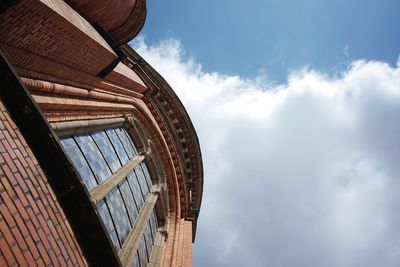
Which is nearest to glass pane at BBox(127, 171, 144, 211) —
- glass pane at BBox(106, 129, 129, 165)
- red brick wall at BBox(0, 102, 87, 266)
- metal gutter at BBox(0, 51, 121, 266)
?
glass pane at BBox(106, 129, 129, 165)

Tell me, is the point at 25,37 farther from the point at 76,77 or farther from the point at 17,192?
the point at 17,192

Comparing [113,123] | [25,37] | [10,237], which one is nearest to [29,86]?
[25,37]

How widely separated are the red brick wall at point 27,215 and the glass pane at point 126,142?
5.52 meters

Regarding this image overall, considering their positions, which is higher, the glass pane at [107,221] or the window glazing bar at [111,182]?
the window glazing bar at [111,182]

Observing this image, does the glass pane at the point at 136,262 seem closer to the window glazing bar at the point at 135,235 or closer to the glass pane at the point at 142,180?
the window glazing bar at the point at 135,235

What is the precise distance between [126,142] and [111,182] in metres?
2.57

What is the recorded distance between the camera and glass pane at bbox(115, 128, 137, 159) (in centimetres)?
838

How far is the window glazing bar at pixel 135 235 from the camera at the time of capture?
616cm

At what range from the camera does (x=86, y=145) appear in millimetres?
6035

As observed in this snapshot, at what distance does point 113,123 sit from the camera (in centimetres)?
791

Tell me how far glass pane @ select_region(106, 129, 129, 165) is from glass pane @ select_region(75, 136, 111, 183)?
1.12 metres

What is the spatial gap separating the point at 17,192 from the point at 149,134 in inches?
322

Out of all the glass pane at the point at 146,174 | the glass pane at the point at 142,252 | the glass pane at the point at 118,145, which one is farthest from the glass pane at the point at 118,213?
the glass pane at the point at 146,174

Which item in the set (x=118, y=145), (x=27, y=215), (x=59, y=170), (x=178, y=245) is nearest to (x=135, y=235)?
(x=118, y=145)
